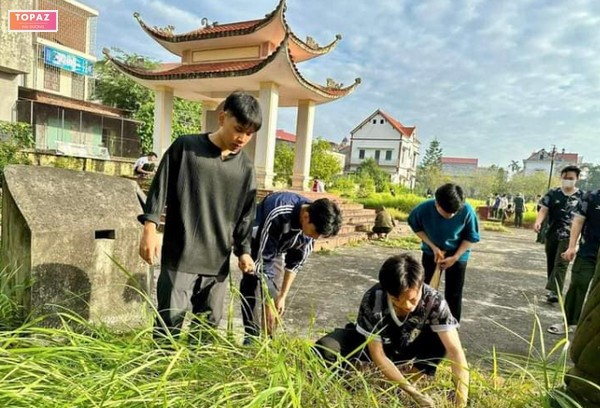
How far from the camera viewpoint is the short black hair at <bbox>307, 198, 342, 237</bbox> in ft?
6.43

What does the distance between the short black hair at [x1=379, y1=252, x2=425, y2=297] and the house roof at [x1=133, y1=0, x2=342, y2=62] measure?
26.4ft

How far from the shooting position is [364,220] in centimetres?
1020

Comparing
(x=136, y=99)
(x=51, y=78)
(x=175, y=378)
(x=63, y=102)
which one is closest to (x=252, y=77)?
(x=175, y=378)

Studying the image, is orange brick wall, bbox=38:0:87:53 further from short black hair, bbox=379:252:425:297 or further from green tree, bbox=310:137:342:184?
short black hair, bbox=379:252:425:297

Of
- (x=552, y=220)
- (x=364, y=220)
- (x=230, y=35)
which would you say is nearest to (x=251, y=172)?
(x=552, y=220)

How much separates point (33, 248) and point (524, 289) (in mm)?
5846

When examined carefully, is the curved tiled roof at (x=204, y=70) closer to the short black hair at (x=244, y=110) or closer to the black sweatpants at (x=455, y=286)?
the black sweatpants at (x=455, y=286)

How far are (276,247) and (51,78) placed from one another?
28801 millimetres

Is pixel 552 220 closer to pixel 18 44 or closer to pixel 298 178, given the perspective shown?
pixel 298 178

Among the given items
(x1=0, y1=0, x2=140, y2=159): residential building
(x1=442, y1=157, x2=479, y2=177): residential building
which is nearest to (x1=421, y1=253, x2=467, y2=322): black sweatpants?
(x1=0, y1=0, x2=140, y2=159): residential building

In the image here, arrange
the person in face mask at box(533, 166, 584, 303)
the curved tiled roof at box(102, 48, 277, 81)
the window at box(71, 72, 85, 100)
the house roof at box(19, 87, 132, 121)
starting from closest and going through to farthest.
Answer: the person in face mask at box(533, 166, 584, 303) → the curved tiled roof at box(102, 48, 277, 81) → the house roof at box(19, 87, 132, 121) → the window at box(71, 72, 85, 100)

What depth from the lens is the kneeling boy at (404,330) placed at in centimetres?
169

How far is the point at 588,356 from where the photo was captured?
1150 millimetres

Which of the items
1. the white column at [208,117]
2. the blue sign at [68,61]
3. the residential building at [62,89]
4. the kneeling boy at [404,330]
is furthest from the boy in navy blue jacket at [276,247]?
the blue sign at [68,61]
